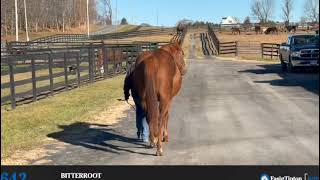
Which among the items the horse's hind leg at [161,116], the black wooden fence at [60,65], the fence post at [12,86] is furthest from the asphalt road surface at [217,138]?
the black wooden fence at [60,65]

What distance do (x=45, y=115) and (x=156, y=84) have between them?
19.0 ft

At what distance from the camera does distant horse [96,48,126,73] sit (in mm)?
23884

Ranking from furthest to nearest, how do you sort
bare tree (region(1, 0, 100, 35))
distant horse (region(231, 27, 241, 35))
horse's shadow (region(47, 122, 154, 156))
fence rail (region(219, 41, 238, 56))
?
bare tree (region(1, 0, 100, 35)) → distant horse (region(231, 27, 241, 35)) → fence rail (region(219, 41, 238, 56)) → horse's shadow (region(47, 122, 154, 156))

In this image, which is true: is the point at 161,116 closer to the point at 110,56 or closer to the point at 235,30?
the point at 110,56

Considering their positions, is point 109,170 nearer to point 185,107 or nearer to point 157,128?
point 157,128

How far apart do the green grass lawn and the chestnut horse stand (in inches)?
88.9

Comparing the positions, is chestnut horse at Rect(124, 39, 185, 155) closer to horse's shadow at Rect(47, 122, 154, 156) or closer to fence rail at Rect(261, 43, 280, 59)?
horse's shadow at Rect(47, 122, 154, 156)

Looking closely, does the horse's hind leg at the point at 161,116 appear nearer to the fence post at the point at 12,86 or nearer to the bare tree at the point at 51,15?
the fence post at the point at 12,86

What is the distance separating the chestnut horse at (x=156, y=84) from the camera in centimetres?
670

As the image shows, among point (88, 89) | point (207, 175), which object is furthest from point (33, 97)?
point (207, 175)

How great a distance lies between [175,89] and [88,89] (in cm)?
1177

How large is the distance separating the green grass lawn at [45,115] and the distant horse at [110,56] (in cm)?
565

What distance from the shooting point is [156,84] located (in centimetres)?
673

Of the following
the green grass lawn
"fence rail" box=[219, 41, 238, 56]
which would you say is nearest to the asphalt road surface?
the green grass lawn
